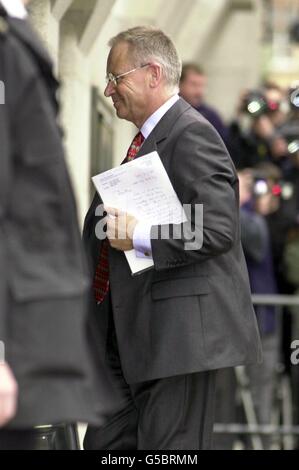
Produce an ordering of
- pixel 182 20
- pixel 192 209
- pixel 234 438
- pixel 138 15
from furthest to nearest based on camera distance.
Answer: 1. pixel 182 20
2. pixel 138 15
3. pixel 234 438
4. pixel 192 209

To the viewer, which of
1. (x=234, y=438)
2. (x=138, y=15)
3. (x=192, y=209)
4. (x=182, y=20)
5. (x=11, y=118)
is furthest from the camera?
(x=182, y=20)

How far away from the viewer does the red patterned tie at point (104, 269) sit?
546cm

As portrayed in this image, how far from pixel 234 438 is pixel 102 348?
3916 mm

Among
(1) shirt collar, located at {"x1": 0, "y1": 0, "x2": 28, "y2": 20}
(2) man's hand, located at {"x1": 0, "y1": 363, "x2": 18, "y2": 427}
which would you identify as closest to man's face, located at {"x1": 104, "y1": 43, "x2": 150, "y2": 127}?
(1) shirt collar, located at {"x1": 0, "y1": 0, "x2": 28, "y2": 20}

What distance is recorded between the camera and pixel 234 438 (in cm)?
917

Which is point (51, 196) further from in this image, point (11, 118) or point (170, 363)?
point (170, 363)

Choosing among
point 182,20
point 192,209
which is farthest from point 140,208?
point 182,20

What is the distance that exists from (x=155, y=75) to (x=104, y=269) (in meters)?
0.73

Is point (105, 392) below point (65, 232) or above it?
below

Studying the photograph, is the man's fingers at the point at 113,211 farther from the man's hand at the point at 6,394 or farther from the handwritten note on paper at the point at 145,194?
the man's hand at the point at 6,394

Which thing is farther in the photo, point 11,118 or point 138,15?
point 138,15

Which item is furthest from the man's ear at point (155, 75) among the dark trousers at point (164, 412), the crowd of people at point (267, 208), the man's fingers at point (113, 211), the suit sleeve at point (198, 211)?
the crowd of people at point (267, 208)

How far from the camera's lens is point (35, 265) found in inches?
130

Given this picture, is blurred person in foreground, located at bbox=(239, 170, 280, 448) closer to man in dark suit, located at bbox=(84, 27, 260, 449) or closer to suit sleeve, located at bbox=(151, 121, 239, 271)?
man in dark suit, located at bbox=(84, 27, 260, 449)
